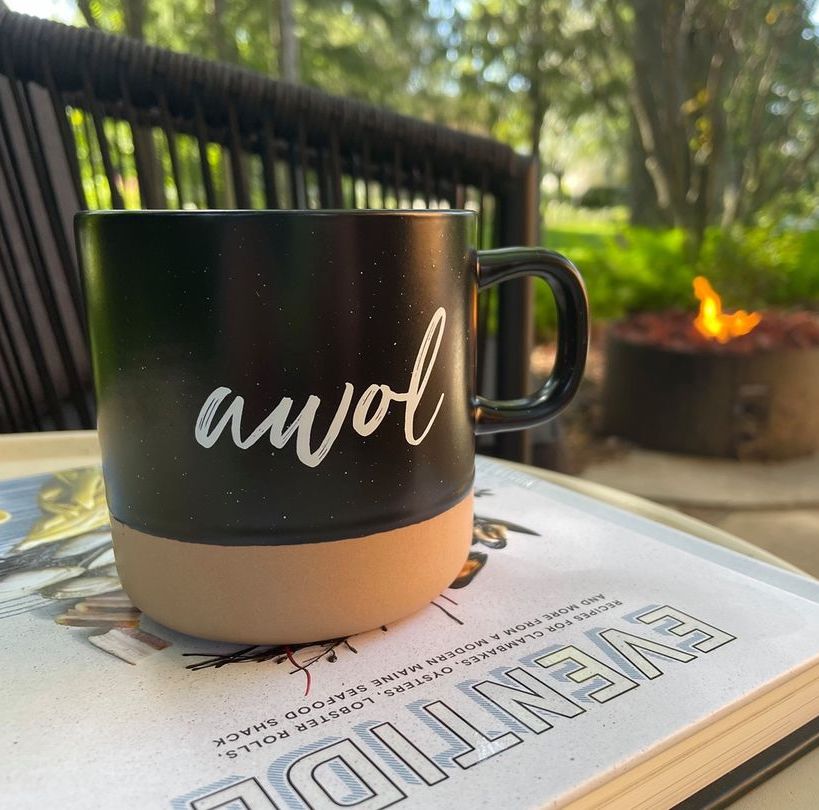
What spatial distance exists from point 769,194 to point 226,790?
3.83 metres

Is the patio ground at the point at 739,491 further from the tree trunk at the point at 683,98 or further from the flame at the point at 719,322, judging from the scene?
the tree trunk at the point at 683,98

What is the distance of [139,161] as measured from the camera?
2.32ft

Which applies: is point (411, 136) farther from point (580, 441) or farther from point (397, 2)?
point (397, 2)

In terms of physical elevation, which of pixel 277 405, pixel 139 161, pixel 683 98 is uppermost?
pixel 683 98

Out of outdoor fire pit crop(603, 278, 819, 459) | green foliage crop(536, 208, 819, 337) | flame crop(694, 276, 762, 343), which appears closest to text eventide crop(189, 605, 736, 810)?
outdoor fire pit crop(603, 278, 819, 459)

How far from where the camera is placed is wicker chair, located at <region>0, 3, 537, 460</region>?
61 cm

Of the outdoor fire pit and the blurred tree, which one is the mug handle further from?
the blurred tree

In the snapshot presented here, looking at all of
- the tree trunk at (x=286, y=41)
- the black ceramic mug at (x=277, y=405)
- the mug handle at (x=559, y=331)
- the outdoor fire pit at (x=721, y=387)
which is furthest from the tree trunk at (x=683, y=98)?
the black ceramic mug at (x=277, y=405)

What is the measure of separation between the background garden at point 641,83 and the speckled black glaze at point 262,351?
1.06 metres

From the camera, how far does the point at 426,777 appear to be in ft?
0.77

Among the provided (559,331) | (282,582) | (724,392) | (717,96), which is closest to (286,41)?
(724,392)

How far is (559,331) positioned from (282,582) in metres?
0.18

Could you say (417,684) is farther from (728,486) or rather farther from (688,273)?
(688,273)

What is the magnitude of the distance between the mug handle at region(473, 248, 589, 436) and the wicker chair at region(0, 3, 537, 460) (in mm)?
382
